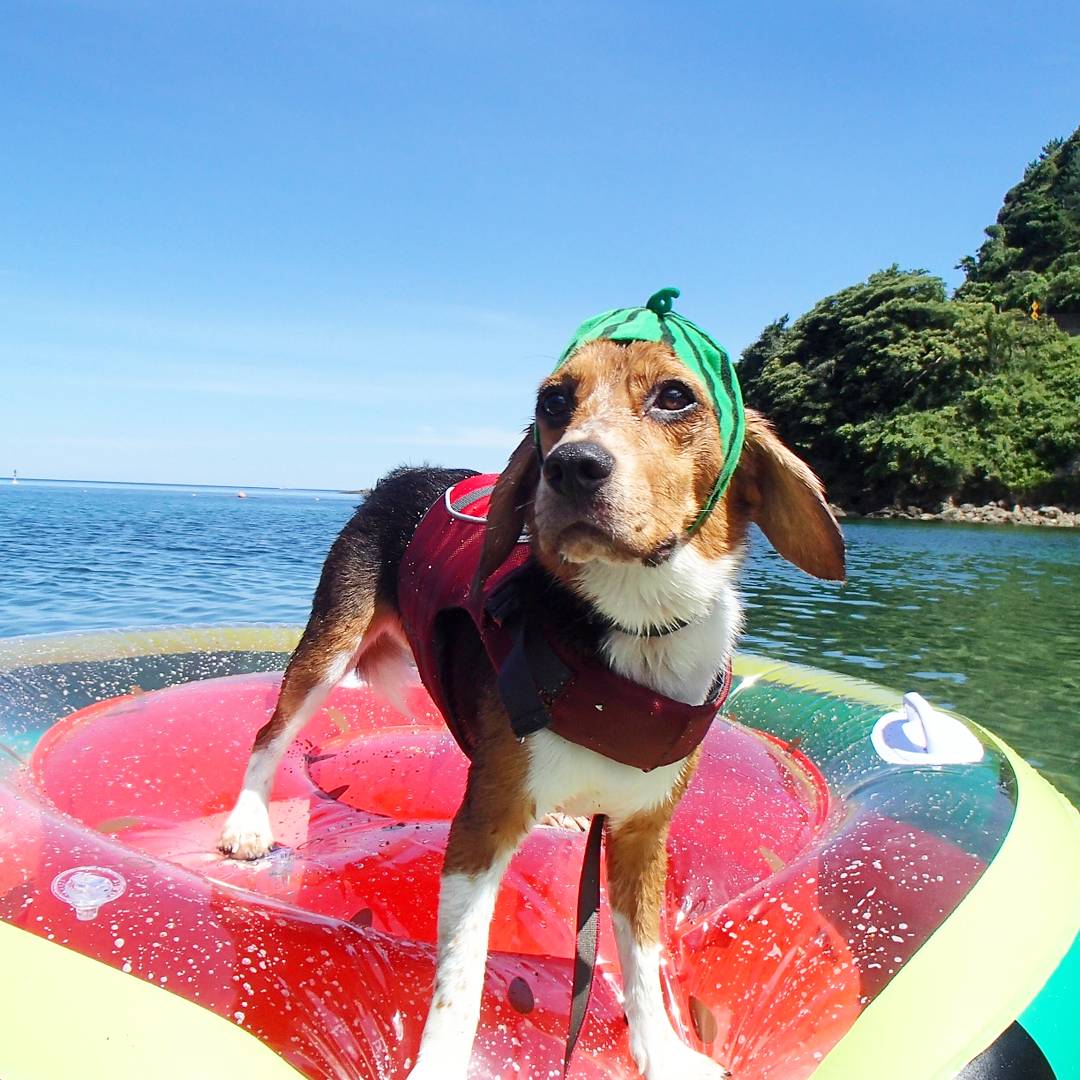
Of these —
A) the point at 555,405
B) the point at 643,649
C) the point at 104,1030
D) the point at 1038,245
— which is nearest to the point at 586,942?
the point at 643,649

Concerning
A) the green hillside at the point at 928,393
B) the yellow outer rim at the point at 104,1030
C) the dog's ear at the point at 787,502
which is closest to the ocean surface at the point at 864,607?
the dog's ear at the point at 787,502

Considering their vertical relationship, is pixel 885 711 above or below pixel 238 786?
above

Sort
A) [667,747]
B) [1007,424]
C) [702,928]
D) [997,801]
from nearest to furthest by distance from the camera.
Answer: [667,747]
[702,928]
[997,801]
[1007,424]

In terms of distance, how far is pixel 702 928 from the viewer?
9.88 ft

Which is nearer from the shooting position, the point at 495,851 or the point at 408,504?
the point at 495,851

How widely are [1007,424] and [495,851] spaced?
183 feet

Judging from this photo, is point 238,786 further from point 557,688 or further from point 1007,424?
point 1007,424

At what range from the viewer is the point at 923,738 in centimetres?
391

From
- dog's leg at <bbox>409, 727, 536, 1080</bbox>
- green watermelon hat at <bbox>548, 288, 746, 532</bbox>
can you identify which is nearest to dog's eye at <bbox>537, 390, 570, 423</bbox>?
green watermelon hat at <bbox>548, 288, 746, 532</bbox>

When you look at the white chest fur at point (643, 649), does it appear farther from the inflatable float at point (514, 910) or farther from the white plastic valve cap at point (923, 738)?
the white plastic valve cap at point (923, 738)

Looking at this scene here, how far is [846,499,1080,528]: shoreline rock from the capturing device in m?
47.2

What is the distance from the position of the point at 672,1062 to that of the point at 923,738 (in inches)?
81.5

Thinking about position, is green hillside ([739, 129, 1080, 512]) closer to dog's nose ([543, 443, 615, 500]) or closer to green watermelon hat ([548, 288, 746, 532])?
green watermelon hat ([548, 288, 746, 532])

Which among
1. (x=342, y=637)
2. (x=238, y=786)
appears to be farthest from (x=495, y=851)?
(x=238, y=786)
